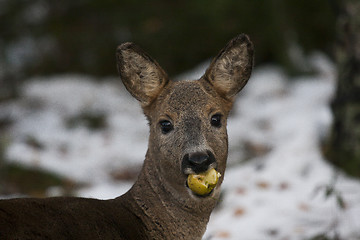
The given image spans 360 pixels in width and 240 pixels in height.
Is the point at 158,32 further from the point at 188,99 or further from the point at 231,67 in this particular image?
the point at 188,99

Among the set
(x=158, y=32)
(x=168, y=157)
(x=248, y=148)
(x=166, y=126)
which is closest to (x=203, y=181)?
(x=168, y=157)

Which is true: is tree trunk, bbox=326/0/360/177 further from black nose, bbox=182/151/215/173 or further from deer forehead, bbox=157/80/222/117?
black nose, bbox=182/151/215/173

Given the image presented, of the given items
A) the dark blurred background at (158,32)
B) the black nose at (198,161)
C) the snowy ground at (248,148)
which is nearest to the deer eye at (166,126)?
the black nose at (198,161)

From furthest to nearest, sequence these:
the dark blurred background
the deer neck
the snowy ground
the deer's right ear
A: the dark blurred background
the snowy ground
the deer's right ear
the deer neck

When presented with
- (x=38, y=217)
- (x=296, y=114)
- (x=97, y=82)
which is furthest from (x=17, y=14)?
(x=38, y=217)

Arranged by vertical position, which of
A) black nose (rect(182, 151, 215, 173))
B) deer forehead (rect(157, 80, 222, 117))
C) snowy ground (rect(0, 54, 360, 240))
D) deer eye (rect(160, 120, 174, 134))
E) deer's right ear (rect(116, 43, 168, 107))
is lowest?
snowy ground (rect(0, 54, 360, 240))

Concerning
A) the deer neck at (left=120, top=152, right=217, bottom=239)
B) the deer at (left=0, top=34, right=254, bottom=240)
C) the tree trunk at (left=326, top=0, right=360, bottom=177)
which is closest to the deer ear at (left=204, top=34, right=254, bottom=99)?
the deer at (left=0, top=34, right=254, bottom=240)

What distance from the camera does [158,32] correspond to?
12102 mm

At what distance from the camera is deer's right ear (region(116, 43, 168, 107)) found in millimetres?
3832

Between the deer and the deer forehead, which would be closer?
the deer

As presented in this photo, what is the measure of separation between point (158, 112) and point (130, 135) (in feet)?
20.3

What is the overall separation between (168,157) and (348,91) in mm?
3406

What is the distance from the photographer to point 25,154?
26.2ft

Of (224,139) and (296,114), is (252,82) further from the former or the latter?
(224,139)
